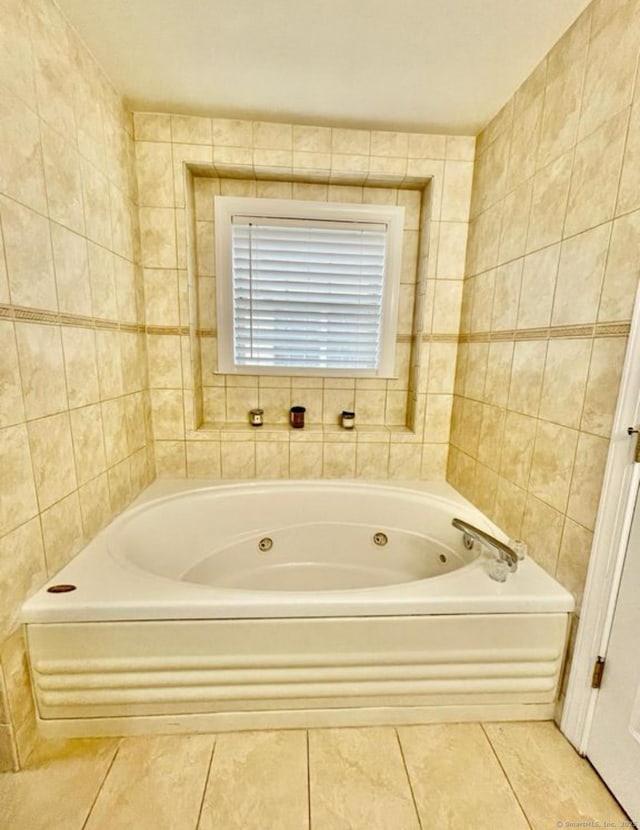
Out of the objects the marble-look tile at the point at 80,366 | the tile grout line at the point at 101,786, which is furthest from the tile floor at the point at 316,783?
the marble-look tile at the point at 80,366

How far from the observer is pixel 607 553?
1.02 meters

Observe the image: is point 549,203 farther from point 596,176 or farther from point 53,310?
point 53,310

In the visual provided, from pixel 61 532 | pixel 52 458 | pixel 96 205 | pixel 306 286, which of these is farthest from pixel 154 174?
pixel 61 532

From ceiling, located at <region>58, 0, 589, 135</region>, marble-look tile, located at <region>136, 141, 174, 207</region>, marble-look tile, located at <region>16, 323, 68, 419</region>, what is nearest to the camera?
marble-look tile, located at <region>16, 323, 68, 419</region>

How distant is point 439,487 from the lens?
200 cm

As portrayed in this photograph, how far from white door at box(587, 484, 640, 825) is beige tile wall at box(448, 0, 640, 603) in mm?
119

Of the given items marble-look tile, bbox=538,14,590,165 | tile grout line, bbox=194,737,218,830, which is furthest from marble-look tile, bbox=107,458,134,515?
marble-look tile, bbox=538,14,590,165

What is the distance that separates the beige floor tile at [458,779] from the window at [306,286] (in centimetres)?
161

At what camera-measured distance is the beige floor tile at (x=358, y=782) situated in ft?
3.05

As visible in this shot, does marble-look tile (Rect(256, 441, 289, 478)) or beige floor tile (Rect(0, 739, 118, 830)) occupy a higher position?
marble-look tile (Rect(256, 441, 289, 478))

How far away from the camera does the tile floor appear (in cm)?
92

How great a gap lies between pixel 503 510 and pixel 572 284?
35.7 inches

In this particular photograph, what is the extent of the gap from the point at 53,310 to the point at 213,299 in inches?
39.1

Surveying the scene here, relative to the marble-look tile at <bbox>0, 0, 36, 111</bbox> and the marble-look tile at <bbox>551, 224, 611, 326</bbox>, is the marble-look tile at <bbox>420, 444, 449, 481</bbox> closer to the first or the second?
the marble-look tile at <bbox>551, 224, 611, 326</bbox>
